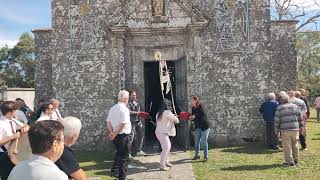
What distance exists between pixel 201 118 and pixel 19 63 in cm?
3644

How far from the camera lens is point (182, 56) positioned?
12555mm

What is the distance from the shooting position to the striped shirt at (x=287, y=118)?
9391 mm

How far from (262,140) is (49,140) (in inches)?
398

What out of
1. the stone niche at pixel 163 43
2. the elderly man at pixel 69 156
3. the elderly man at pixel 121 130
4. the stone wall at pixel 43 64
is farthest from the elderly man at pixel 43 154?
the stone wall at pixel 43 64

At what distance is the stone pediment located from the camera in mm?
12164

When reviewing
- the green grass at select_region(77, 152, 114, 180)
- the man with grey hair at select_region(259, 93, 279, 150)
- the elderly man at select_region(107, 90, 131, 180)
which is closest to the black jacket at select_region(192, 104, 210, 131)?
the man with grey hair at select_region(259, 93, 279, 150)

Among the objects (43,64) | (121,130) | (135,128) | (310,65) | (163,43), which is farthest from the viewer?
(310,65)

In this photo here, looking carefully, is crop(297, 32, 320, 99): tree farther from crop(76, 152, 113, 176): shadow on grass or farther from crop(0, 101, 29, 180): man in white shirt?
crop(0, 101, 29, 180): man in white shirt

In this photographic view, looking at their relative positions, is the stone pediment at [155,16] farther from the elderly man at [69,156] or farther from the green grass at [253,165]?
the elderly man at [69,156]

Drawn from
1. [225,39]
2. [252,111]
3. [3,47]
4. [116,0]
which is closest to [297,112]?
[252,111]

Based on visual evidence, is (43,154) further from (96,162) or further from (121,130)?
(96,162)

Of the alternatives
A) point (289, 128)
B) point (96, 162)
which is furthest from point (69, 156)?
point (96, 162)

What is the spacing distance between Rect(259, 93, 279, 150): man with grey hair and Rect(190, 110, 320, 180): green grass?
11.0 inches

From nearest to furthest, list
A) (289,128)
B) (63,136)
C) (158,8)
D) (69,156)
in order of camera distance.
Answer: (63,136)
(69,156)
(289,128)
(158,8)
